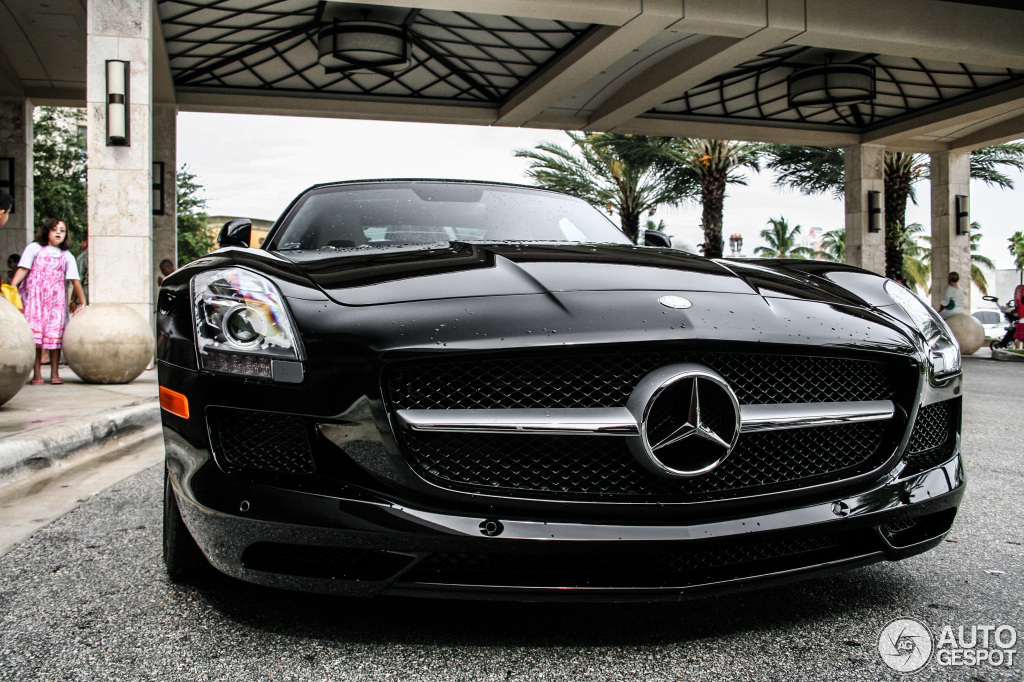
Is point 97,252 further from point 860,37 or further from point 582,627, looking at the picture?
point 860,37

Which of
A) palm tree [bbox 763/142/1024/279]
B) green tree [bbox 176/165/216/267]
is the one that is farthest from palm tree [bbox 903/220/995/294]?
green tree [bbox 176/165/216/267]

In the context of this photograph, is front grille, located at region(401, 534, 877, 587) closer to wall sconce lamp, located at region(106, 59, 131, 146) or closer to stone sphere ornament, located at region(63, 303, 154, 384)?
stone sphere ornament, located at region(63, 303, 154, 384)

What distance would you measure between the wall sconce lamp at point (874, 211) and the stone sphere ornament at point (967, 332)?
4969mm

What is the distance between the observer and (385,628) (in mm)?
1826

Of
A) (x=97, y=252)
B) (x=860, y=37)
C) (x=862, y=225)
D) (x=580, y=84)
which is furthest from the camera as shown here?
(x=862, y=225)

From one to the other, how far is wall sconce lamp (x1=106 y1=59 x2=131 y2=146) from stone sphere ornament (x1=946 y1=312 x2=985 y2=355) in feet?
49.5

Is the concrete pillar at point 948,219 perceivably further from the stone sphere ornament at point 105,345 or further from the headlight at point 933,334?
the headlight at point 933,334

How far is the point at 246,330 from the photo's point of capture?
1.79 metres

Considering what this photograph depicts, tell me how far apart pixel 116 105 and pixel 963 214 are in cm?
2145

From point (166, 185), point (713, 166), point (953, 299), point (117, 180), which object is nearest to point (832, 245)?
point (713, 166)

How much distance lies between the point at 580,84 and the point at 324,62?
16.6 feet

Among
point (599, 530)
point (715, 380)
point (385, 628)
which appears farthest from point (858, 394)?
point (385, 628)

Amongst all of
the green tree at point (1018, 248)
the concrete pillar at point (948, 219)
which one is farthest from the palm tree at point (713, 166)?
the green tree at point (1018, 248)

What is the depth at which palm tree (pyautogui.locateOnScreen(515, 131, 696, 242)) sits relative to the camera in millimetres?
24359
